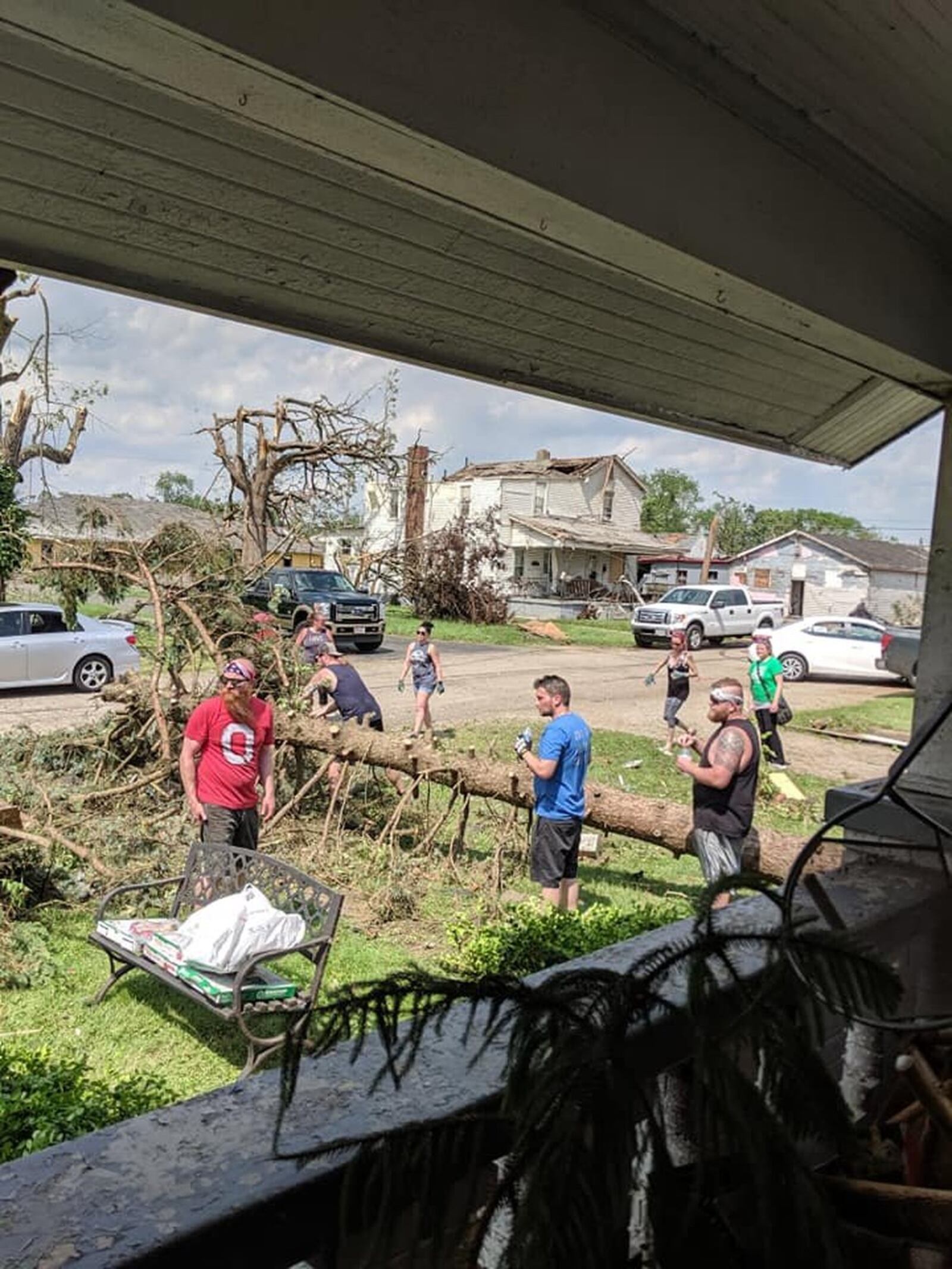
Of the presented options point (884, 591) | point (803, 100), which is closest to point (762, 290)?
point (803, 100)

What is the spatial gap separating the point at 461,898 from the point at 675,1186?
21.6 feet

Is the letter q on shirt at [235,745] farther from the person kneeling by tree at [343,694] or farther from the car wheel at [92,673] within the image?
the car wheel at [92,673]

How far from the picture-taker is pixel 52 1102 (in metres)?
3.02

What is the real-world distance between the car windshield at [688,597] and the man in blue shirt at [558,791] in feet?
79.7

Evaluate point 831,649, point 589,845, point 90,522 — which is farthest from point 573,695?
point 90,522

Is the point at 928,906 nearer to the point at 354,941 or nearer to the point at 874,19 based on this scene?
the point at 874,19

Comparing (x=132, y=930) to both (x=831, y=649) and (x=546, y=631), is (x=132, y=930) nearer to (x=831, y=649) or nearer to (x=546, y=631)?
(x=831, y=649)

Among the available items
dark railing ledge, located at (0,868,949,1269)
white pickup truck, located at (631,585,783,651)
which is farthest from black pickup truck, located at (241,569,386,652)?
dark railing ledge, located at (0,868,949,1269)

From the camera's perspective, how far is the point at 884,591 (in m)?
47.6

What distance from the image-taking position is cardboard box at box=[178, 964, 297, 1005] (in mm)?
4668

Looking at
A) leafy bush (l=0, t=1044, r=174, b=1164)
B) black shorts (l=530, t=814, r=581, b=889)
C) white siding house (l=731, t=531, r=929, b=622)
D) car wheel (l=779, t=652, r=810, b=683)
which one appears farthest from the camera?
white siding house (l=731, t=531, r=929, b=622)

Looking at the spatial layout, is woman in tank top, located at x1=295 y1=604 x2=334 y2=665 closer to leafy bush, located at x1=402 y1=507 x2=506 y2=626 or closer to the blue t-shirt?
the blue t-shirt

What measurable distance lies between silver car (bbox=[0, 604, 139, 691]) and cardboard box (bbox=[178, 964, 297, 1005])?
10.8m

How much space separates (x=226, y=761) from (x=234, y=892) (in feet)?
3.35
